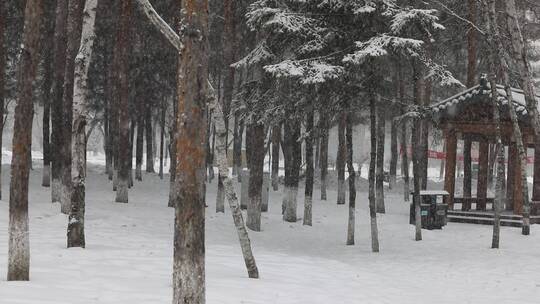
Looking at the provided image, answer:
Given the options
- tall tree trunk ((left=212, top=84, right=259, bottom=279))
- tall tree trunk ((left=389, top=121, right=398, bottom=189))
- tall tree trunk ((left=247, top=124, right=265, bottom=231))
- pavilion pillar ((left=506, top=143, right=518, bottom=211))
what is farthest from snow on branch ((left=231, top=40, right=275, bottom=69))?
tall tree trunk ((left=389, top=121, right=398, bottom=189))

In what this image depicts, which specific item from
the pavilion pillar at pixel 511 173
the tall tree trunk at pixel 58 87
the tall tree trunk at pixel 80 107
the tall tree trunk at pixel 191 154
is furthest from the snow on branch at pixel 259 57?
the pavilion pillar at pixel 511 173

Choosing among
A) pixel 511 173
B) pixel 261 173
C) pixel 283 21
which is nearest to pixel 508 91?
pixel 283 21

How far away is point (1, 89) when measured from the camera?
Result: 57.5ft

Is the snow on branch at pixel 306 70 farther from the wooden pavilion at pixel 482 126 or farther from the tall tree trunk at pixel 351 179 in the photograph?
the wooden pavilion at pixel 482 126

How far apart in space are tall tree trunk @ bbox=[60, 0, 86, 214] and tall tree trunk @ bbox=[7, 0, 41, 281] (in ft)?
26.8

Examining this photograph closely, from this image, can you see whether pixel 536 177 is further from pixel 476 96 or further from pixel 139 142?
pixel 139 142

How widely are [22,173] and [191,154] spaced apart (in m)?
2.91

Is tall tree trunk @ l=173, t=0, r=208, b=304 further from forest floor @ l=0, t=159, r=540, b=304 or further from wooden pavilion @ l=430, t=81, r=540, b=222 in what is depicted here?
wooden pavilion @ l=430, t=81, r=540, b=222

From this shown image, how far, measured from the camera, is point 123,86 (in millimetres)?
18547

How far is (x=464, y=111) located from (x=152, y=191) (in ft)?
42.4

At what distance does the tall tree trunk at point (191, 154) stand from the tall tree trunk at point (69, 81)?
10.5 meters

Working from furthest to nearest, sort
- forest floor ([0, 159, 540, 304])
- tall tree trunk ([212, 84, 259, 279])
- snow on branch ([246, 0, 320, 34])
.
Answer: snow on branch ([246, 0, 320, 34]), tall tree trunk ([212, 84, 259, 279]), forest floor ([0, 159, 540, 304])

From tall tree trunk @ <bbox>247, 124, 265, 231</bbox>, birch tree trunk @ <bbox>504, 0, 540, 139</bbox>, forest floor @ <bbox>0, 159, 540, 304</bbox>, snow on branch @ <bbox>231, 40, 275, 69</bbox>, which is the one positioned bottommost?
forest floor @ <bbox>0, 159, 540, 304</bbox>

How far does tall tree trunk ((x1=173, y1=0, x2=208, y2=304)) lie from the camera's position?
5.21 meters
